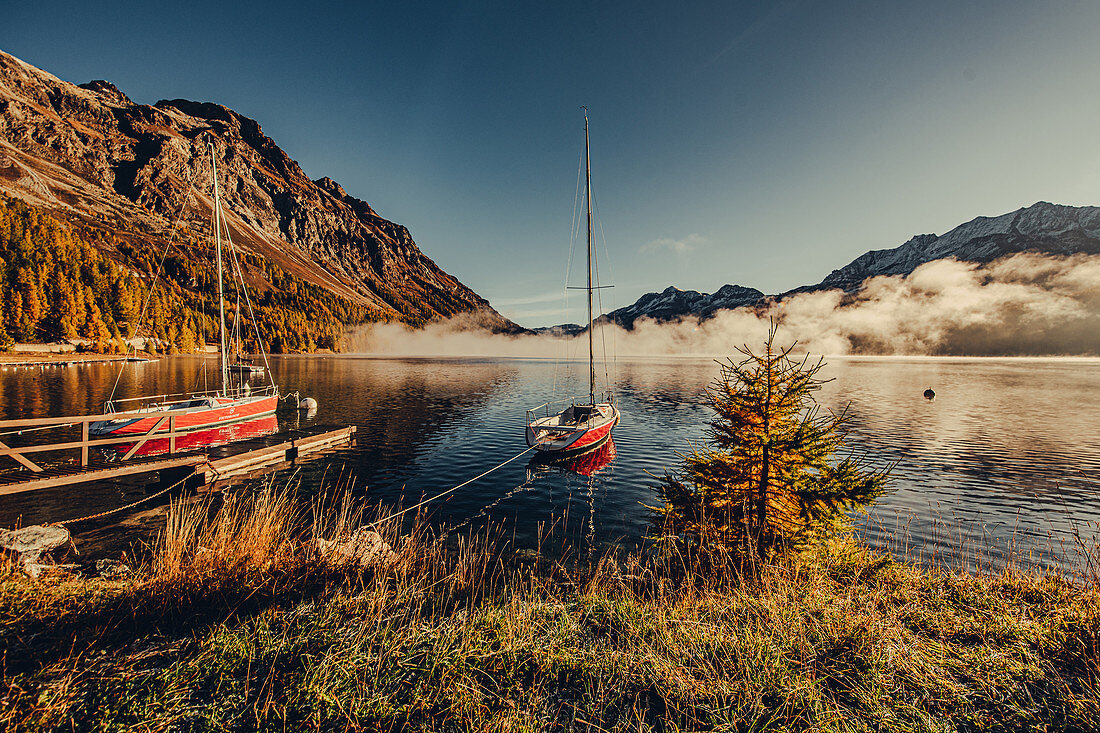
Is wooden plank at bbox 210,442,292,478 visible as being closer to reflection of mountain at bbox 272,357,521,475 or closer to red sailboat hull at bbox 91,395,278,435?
red sailboat hull at bbox 91,395,278,435

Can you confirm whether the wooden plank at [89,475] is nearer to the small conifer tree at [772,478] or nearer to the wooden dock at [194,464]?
A: the wooden dock at [194,464]

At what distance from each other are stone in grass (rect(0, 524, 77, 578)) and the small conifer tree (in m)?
11.9

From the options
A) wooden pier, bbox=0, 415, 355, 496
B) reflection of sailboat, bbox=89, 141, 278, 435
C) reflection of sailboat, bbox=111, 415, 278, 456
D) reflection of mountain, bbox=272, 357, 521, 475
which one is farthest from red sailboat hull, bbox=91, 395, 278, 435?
reflection of mountain, bbox=272, 357, 521, 475

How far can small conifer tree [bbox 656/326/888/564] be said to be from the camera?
834 cm

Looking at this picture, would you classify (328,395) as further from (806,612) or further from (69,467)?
(806,612)

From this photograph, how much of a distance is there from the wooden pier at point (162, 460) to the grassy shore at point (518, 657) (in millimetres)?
7700

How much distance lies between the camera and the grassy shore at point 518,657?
3.77 metres

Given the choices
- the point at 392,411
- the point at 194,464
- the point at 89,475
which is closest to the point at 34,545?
the point at 89,475

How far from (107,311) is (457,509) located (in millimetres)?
123943

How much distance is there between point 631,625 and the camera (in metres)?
5.43

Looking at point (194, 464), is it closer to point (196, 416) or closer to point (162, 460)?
point (162, 460)

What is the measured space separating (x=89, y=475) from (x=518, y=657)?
1625cm

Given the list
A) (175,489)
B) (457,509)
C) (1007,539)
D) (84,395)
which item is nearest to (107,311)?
(84,395)

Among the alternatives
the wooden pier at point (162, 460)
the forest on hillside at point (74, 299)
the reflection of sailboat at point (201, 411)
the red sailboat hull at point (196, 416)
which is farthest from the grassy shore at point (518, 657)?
the forest on hillside at point (74, 299)
